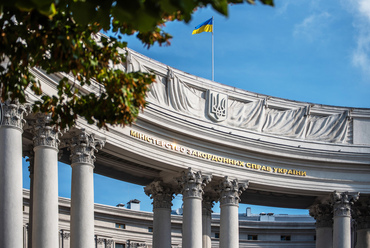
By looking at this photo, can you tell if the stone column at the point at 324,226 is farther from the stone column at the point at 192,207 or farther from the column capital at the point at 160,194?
the column capital at the point at 160,194

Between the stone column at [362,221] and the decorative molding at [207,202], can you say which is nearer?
the decorative molding at [207,202]

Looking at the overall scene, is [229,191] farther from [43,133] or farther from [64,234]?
[64,234]

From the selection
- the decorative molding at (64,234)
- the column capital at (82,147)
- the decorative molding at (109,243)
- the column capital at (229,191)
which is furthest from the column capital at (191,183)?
the decorative molding at (109,243)

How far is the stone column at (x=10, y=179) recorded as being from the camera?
1585 inches

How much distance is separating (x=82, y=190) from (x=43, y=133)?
16.7ft

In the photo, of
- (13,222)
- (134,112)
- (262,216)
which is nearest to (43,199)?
(13,222)

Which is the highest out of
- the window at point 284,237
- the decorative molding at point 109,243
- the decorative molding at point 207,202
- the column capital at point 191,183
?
the column capital at point 191,183

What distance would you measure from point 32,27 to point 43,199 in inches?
960

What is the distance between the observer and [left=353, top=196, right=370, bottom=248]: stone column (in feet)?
226

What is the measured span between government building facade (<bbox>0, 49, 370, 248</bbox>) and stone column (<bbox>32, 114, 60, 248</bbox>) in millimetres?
75

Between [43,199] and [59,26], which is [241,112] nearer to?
[43,199]

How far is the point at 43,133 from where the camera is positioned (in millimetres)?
46250

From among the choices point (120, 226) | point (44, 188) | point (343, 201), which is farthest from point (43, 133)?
point (120, 226)

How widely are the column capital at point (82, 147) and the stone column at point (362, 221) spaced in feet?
98.3
